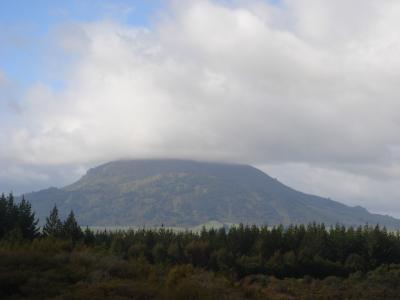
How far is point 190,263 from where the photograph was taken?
44406mm

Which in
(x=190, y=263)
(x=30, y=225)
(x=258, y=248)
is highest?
(x=30, y=225)

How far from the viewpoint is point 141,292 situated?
2053 centimetres

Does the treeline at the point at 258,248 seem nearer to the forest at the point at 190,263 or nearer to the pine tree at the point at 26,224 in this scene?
the pine tree at the point at 26,224

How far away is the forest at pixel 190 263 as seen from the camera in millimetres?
20875

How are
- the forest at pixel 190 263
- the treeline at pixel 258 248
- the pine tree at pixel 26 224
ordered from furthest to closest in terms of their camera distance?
the treeline at pixel 258 248
the pine tree at pixel 26 224
the forest at pixel 190 263

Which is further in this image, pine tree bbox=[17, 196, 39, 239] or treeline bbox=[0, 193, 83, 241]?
pine tree bbox=[17, 196, 39, 239]

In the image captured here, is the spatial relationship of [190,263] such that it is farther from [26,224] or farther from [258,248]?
[258,248]

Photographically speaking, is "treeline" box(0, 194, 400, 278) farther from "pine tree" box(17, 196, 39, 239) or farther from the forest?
the forest

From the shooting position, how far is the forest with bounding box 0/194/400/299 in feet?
68.5

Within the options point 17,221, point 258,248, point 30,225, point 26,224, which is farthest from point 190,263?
point 258,248

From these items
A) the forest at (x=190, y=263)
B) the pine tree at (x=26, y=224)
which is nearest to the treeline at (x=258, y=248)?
the pine tree at (x=26, y=224)

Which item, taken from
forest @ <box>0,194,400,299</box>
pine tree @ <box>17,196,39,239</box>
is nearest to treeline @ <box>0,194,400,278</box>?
pine tree @ <box>17,196,39,239</box>

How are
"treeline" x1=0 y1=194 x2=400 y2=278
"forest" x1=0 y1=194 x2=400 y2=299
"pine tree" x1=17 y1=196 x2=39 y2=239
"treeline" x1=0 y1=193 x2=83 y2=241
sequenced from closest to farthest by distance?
"forest" x1=0 y1=194 x2=400 y2=299, "treeline" x1=0 y1=193 x2=83 y2=241, "pine tree" x1=17 y1=196 x2=39 y2=239, "treeline" x1=0 y1=194 x2=400 y2=278

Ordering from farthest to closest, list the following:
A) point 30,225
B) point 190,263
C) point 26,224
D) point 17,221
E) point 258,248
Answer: point 258,248 → point 30,225 → point 26,224 → point 17,221 → point 190,263
